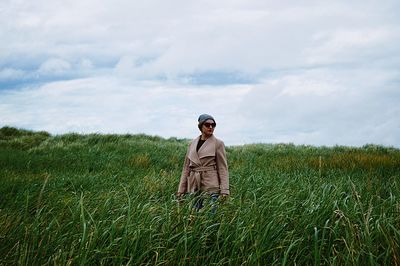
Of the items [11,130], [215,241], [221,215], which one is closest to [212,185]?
[221,215]

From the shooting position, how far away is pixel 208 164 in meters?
5.75

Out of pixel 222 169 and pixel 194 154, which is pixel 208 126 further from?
pixel 222 169

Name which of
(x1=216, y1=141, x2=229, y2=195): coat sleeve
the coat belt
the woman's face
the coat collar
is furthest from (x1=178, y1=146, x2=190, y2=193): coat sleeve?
the woman's face

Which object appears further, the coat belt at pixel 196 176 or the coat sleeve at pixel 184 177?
the coat sleeve at pixel 184 177

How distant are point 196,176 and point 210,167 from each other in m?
0.23

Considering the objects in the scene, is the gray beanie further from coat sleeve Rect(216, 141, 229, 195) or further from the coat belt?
the coat belt

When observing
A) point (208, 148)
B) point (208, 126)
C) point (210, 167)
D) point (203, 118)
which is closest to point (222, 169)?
point (210, 167)

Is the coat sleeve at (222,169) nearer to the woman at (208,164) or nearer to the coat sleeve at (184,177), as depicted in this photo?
the woman at (208,164)

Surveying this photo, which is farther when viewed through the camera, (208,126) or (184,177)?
(184,177)

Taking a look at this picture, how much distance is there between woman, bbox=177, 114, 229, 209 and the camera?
18.4 feet

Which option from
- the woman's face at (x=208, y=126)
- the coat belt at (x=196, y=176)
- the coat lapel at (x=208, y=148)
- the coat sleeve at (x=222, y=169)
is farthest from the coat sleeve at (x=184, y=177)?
the woman's face at (x=208, y=126)

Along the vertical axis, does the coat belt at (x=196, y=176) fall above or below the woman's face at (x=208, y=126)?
below

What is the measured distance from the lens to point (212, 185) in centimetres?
566

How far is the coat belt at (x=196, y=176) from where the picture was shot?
226 inches
